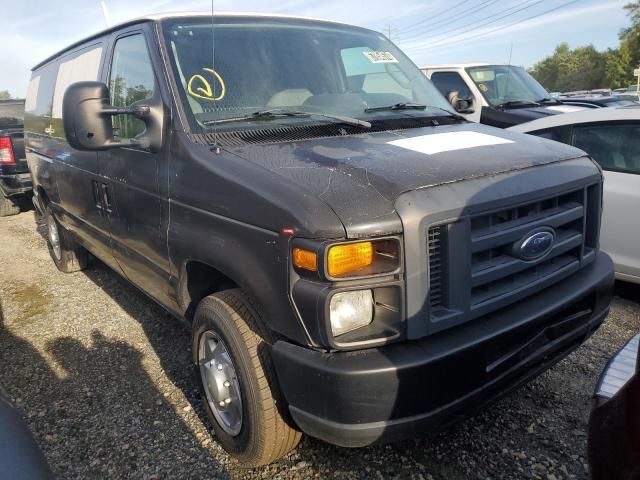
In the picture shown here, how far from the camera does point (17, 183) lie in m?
8.32

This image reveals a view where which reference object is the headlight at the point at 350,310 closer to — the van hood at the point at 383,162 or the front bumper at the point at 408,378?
the front bumper at the point at 408,378

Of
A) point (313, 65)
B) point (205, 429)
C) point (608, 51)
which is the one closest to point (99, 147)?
point (313, 65)

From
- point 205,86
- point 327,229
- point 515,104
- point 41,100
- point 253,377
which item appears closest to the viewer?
point 327,229

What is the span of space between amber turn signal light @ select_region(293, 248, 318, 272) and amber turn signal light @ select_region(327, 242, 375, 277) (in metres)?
0.05

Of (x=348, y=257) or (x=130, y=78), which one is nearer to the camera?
(x=348, y=257)

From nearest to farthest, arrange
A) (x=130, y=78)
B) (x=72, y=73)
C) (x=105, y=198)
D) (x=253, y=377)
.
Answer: (x=253, y=377)
(x=130, y=78)
(x=105, y=198)
(x=72, y=73)

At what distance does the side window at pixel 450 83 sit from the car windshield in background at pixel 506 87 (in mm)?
178

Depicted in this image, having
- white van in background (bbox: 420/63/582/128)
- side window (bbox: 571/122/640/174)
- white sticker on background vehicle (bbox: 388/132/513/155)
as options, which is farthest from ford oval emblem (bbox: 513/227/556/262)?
white van in background (bbox: 420/63/582/128)

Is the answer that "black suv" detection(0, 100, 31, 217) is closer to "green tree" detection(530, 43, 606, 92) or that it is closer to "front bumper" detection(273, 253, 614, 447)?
"front bumper" detection(273, 253, 614, 447)

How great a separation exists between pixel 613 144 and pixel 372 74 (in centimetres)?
231

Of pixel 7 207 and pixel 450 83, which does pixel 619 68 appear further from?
pixel 7 207

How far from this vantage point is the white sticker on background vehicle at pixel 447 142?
7.92 feet

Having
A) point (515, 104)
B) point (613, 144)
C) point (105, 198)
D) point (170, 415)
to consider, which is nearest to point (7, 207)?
point (105, 198)

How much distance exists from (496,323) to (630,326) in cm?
236
